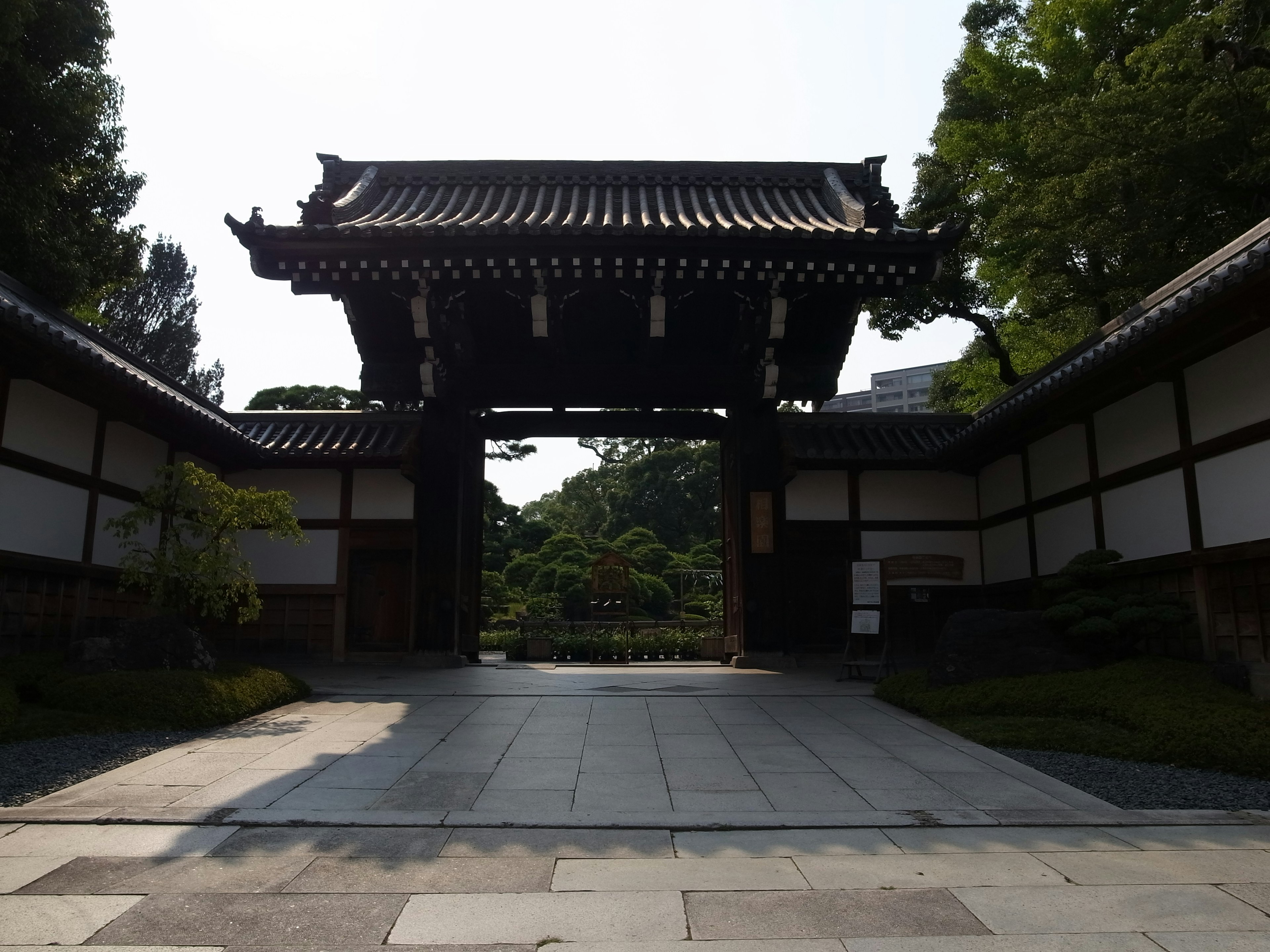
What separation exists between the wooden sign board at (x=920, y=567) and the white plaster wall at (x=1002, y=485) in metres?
1.12

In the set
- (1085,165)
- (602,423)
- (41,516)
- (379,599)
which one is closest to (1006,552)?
(1085,165)

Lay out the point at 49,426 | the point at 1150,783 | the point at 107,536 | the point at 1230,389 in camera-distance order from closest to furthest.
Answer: the point at 1150,783 < the point at 1230,389 < the point at 49,426 < the point at 107,536

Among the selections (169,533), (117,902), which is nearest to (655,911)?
(117,902)

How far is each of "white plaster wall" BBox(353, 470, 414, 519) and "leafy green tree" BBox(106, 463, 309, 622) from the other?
346 cm

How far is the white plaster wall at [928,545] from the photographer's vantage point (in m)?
14.4

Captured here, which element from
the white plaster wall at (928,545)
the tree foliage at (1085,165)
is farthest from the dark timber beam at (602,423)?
the tree foliage at (1085,165)

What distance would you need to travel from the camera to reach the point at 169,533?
10.2 metres

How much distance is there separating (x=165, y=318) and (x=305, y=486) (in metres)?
31.9

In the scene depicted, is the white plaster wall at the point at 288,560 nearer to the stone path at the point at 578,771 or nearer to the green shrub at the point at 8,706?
the stone path at the point at 578,771

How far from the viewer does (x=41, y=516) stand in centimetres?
974

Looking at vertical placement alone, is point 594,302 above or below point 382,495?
above

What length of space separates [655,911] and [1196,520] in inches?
305

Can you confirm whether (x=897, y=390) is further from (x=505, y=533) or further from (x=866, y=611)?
(x=866, y=611)

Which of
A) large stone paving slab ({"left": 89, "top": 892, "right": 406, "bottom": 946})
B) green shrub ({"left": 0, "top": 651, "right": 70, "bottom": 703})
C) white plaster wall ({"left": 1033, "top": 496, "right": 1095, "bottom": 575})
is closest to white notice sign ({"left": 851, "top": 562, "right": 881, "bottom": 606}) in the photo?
white plaster wall ({"left": 1033, "top": 496, "right": 1095, "bottom": 575})
